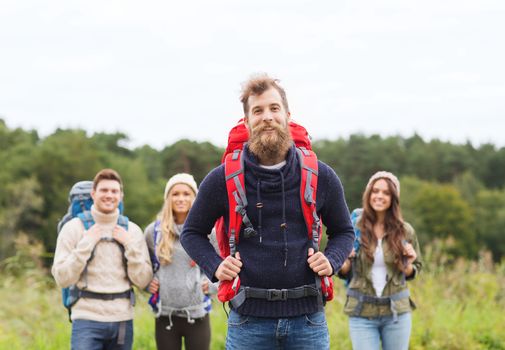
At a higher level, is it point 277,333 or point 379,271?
point 379,271

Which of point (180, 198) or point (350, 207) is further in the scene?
point (350, 207)

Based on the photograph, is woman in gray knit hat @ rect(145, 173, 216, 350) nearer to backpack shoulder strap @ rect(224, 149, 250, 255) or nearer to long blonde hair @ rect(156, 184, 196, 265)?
long blonde hair @ rect(156, 184, 196, 265)

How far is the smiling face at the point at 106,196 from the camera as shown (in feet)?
16.4

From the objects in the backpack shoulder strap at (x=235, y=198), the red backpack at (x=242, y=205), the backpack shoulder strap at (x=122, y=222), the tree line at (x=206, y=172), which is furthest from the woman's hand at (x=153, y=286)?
the tree line at (x=206, y=172)

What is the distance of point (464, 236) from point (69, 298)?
5356 cm

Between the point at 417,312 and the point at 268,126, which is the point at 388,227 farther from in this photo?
the point at 268,126

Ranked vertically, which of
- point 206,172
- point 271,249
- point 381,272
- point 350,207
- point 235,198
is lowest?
point 381,272

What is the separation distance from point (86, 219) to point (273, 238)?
2.44 metres

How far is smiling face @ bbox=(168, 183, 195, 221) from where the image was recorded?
5355 mm

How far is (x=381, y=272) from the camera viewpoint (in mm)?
5152

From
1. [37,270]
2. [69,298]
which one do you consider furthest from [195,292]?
[37,270]

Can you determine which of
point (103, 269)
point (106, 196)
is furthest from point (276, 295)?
point (106, 196)

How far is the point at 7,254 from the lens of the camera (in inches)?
1289

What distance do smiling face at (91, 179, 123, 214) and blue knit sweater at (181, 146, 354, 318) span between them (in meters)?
1.97
